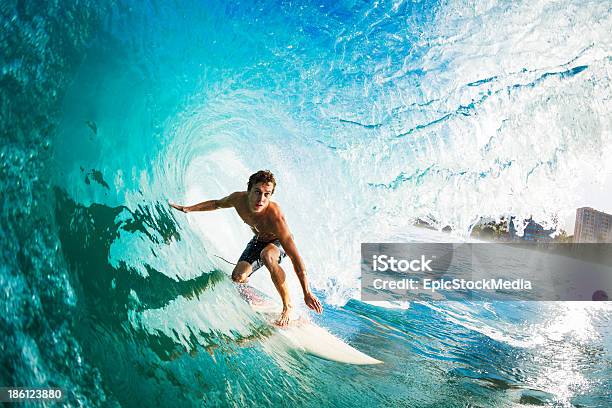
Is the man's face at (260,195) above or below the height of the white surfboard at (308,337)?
above

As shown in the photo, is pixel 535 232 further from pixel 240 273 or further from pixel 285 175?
pixel 240 273

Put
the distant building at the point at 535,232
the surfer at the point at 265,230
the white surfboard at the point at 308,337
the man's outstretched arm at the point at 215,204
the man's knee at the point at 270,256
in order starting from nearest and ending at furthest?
the surfer at the point at 265,230, the man's knee at the point at 270,256, the man's outstretched arm at the point at 215,204, the white surfboard at the point at 308,337, the distant building at the point at 535,232

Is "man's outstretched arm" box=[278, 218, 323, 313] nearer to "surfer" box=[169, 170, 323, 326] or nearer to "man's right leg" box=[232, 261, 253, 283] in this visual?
"surfer" box=[169, 170, 323, 326]

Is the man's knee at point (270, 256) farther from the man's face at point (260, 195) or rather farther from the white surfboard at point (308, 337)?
the white surfboard at point (308, 337)

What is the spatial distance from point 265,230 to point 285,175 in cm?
164

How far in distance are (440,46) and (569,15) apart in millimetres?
1074

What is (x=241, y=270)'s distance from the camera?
3.37 meters

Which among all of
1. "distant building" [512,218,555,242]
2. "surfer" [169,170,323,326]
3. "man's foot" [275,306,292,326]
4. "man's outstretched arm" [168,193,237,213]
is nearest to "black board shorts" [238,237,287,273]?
"surfer" [169,170,323,326]

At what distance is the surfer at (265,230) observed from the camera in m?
3.05

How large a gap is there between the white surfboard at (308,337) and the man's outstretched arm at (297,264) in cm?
90

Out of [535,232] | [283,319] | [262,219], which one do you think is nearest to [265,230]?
[262,219]

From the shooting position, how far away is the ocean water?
2.75 m

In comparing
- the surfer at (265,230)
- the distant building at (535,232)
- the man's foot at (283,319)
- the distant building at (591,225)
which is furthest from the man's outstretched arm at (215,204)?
the distant building at (591,225)

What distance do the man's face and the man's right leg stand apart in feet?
1.34
